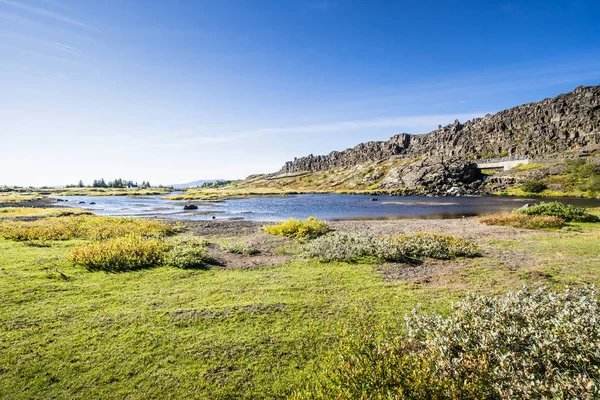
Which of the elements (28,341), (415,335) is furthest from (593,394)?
(28,341)

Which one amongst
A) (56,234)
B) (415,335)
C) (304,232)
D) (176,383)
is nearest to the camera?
(176,383)

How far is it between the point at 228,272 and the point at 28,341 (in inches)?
313

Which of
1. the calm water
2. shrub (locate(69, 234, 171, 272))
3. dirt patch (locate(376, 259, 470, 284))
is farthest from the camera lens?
the calm water

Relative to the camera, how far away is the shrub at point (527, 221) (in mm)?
26656

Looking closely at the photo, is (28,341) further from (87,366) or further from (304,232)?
(304,232)

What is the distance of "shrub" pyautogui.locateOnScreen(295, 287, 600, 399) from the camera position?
185 inches

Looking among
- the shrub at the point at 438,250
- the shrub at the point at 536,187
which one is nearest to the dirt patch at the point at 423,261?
the shrub at the point at 438,250

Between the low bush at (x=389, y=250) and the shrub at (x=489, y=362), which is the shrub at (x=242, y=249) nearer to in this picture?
the low bush at (x=389, y=250)

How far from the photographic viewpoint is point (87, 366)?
7.08 meters

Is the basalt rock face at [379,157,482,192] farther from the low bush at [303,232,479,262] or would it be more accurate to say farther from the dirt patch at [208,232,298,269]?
the dirt patch at [208,232,298,269]

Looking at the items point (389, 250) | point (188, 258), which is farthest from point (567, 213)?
point (188, 258)

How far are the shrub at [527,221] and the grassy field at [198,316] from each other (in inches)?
447

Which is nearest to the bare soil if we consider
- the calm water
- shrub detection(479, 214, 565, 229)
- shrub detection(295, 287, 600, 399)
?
shrub detection(479, 214, 565, 229)

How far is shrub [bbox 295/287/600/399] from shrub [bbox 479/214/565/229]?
998 inches
